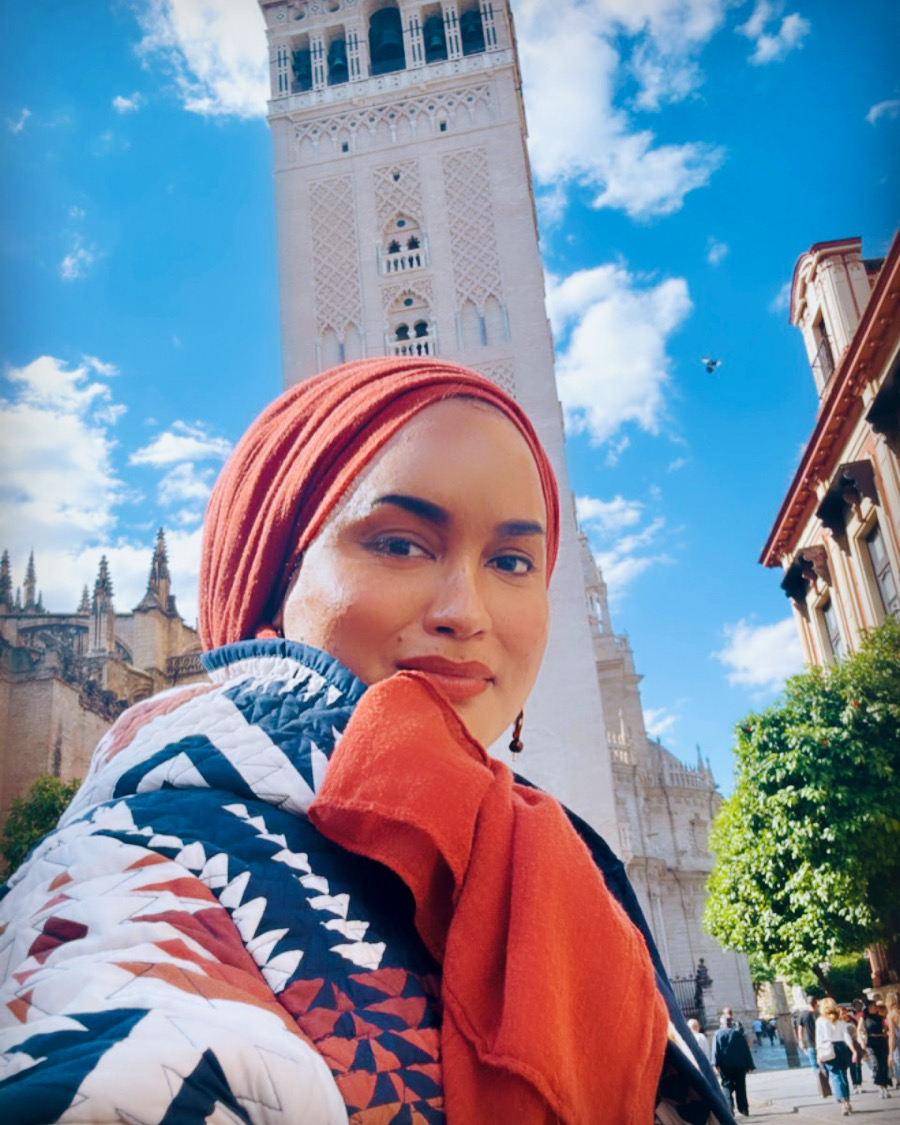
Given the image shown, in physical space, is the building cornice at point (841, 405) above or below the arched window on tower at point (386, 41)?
below

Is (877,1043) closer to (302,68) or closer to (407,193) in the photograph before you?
(407,193)

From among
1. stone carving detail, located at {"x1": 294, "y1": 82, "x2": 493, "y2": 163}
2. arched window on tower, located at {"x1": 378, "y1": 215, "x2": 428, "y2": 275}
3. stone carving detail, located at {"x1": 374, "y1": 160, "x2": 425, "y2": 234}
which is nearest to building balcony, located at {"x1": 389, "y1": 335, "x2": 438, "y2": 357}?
arched window on tower, located at {"x1": 378, "y1": 215, "x2": 428, "y2": 275}

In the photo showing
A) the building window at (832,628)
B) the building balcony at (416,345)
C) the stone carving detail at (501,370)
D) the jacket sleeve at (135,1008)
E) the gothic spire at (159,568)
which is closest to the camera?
the jacket sleeve at (135,1008)

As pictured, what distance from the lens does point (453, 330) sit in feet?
43.4

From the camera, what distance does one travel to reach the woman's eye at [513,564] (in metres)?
1.06

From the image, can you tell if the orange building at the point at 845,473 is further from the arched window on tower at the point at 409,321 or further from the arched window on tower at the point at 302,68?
the arched window on tower at the point at 302,68

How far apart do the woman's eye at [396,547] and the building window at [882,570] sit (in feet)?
21.0

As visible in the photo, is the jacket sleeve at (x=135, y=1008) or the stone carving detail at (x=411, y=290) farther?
the stone carving detail at (x=411, y=290)

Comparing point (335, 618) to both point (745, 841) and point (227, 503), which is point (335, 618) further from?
point (745, 841)

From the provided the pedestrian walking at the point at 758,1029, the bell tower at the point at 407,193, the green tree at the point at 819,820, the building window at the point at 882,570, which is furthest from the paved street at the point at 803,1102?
the pedestrian walking at the point at 758,1029

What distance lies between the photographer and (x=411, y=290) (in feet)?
44.1

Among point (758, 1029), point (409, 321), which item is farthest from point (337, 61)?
point (758, 1029)

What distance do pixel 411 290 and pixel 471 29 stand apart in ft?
15.8

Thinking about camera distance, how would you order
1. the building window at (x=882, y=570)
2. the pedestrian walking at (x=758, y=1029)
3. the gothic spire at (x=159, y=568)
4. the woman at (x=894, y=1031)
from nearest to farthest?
the woman at (x=894, y=1031) < the building window at (x=882, y=570) < the gothic spire at (x=159, y=568) < the pedestrian walking at (x=758, y=1029)
